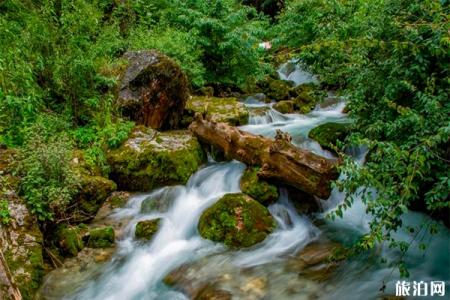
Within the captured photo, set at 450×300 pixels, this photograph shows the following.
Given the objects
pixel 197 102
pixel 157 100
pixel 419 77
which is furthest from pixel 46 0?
pixel 419 77

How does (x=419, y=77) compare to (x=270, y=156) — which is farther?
(x=270, y=156)

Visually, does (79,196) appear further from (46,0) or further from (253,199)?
(46,0)

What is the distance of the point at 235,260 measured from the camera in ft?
16.1

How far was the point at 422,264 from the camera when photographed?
14.7 feet

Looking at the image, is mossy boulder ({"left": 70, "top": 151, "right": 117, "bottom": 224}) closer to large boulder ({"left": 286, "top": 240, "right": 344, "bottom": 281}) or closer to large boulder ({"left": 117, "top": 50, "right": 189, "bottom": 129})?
large boulder ({"left": 117, "top": 50, "right": 189, "bottom": 129})

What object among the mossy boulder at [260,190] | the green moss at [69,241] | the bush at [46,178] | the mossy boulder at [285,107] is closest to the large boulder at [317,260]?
the mossy boulder at [260,190]

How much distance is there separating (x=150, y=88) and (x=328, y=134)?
3728mm

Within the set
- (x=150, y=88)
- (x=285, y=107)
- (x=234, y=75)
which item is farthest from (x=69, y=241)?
(x=234, y=75)

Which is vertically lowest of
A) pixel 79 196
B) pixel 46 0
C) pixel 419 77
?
pixel 79 196

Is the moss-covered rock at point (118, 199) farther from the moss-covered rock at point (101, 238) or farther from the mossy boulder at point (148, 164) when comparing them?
the moss-covered rock at point (101, 238)

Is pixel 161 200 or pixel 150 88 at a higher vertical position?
pixel 150 88

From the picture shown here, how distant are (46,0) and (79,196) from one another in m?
4.39

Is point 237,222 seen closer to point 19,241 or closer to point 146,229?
point 146,229

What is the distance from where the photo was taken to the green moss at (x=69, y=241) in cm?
502
